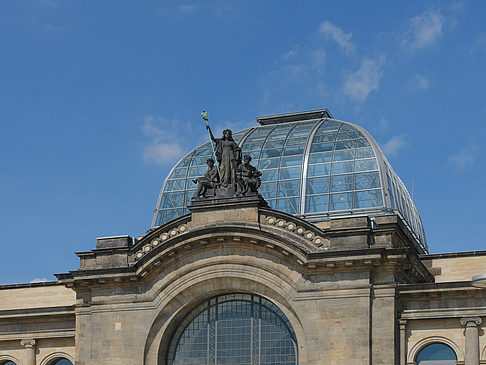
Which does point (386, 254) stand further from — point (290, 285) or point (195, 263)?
point (195, 263)

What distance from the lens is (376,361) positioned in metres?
45.5

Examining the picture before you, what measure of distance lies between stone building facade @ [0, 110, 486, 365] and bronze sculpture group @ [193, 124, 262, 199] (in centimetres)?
72

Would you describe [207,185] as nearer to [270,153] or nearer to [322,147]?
[270,153]

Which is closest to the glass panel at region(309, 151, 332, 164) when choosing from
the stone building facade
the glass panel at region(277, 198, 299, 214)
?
the glass panel at region(277, 198, 299, 214)

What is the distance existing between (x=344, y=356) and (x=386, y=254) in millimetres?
4616

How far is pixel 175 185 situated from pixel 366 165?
11.2 metres

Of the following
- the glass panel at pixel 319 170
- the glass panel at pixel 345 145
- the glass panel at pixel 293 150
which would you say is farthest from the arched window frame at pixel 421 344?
the glass panel at pixel 293 150

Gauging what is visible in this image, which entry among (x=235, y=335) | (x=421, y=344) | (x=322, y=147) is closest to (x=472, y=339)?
(x=421, y=344)

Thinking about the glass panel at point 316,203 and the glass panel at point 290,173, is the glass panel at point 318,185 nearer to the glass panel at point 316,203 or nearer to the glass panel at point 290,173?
the glass panel at point 316,203

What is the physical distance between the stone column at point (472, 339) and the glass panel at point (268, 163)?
16572 mm

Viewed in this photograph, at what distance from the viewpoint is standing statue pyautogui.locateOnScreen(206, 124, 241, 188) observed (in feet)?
163

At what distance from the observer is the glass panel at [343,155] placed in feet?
188

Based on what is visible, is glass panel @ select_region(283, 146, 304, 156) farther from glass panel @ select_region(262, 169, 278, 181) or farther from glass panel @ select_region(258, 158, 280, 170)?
glass panel @ select_region(262, 169, 278, 181)

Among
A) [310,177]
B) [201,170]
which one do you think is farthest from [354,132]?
[201,170]
